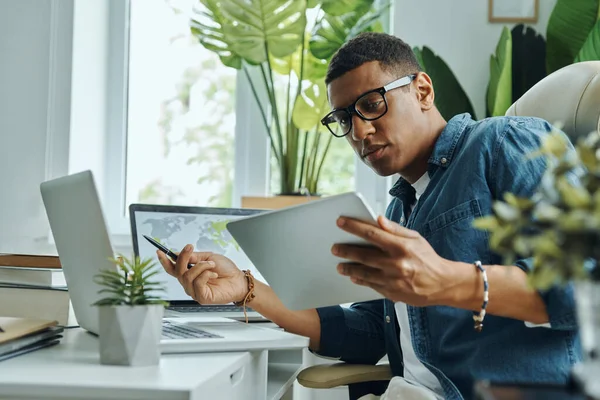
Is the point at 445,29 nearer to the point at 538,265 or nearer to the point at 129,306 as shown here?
the point at 129,306

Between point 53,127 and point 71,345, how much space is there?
152 centimetres

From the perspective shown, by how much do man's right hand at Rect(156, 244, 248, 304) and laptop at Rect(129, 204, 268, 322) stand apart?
245 millimetres

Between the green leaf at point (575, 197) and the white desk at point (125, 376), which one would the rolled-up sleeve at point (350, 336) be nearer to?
the white desk at point (125, 376)

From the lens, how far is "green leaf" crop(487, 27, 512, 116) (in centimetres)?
222

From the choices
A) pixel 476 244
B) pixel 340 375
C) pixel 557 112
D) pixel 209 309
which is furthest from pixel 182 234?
pixel 557 112

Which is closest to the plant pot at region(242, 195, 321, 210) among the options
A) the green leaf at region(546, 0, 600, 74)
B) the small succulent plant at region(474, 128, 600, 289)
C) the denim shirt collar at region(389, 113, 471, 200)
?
the green leaf at region(546, 0, 600, 74)

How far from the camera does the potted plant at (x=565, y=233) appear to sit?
0.52 meters

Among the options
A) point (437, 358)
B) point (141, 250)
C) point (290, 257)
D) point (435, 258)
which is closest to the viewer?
point (435, 258)

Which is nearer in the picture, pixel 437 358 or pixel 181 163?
pixel 437 358

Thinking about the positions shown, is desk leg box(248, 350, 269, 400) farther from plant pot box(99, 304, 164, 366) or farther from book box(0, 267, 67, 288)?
book box(0, 267, 67, 288)

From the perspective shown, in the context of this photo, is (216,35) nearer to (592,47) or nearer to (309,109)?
(309,109)

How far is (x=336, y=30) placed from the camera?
2.42 m

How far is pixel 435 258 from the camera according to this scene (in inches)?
38.6

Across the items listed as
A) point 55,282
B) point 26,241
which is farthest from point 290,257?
point 26,241
